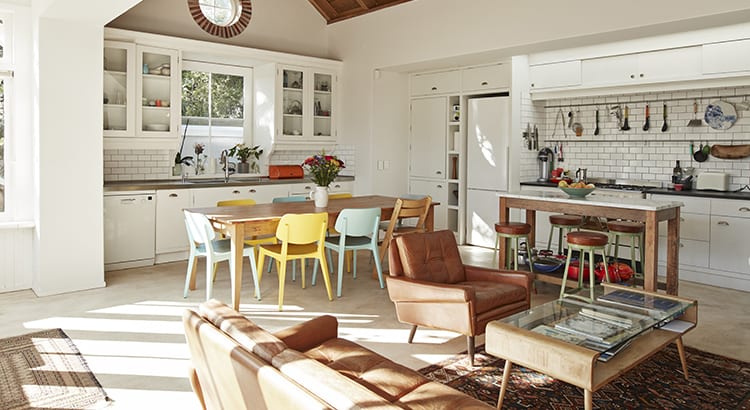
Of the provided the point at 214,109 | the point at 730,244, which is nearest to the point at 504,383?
the point at 730,244

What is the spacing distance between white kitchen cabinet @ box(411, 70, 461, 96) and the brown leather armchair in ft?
12.7

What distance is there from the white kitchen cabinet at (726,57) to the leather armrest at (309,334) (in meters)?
4.67

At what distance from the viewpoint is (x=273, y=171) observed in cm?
752

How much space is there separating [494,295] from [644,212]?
5.13 ft

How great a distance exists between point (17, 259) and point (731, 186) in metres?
7.04

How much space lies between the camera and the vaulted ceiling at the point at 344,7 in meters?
7.80

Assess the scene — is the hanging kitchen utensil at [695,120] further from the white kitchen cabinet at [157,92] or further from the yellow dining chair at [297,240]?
the white kitchen cabinet at [157,92]

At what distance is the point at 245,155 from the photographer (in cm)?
772

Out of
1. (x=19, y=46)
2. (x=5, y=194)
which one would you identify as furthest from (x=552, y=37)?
(x=5, y=194)

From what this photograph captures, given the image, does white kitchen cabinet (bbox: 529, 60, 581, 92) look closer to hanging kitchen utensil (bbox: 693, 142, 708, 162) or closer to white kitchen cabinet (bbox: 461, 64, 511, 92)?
white kitchen cabinet (bbox: 461, 64, 511, 92)

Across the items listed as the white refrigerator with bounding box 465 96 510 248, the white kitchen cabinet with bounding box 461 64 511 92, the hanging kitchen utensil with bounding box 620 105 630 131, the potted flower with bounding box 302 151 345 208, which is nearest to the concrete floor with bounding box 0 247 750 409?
the potted flower with bounding box 302 151 345 208

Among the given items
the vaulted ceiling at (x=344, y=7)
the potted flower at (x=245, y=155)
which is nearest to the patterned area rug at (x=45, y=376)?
the potted flower at (x=245, y=155)

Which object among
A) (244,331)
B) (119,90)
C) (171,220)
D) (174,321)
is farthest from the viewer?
(171,220)

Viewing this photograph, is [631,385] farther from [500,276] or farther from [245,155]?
[245,155]
